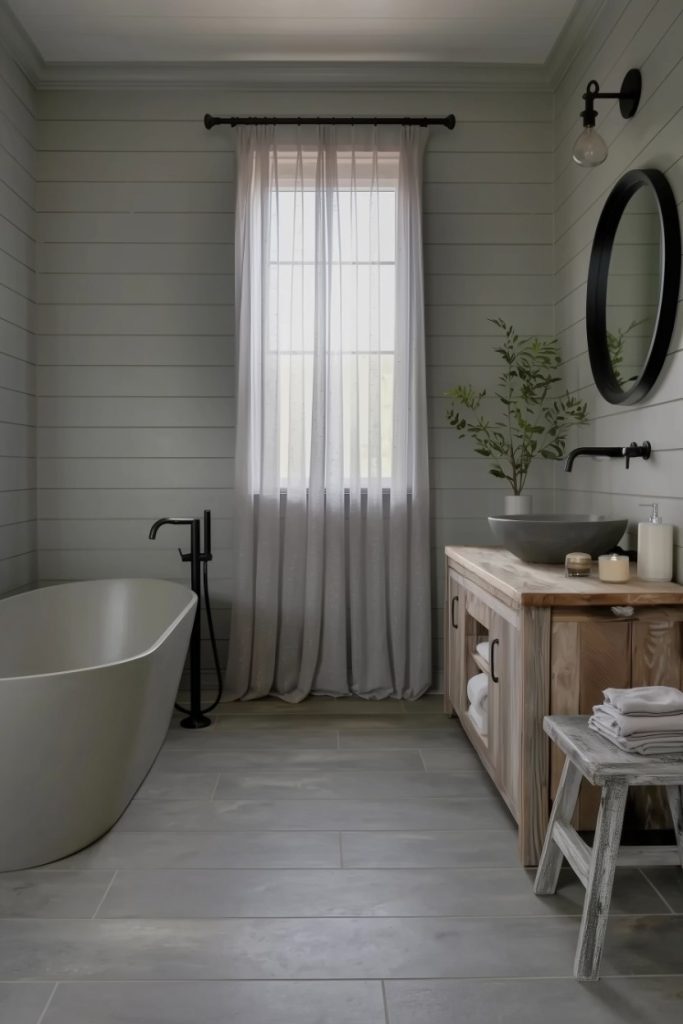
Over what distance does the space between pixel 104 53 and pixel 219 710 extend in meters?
2.91

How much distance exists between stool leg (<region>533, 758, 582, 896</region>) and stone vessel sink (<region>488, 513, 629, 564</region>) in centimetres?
79

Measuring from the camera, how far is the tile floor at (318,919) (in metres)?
1.67

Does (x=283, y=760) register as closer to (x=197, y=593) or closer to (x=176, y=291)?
(x=197, y=593)

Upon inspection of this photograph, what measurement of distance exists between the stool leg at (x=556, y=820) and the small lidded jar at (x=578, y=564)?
606 millimetres

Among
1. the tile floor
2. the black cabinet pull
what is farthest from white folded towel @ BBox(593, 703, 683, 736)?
the black cabinet pull

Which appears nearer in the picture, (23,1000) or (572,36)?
(23,1000)

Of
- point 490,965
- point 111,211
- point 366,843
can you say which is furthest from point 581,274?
point 490,965

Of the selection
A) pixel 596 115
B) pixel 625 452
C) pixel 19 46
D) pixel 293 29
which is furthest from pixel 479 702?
pixel 19 46

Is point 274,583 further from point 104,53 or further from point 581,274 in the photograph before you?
point 104,53

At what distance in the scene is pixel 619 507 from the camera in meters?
3.02

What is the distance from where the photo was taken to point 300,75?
150 inches

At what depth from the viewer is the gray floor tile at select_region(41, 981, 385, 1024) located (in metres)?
1.62

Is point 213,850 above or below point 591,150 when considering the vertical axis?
below

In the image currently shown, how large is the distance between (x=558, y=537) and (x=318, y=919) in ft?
4.34
